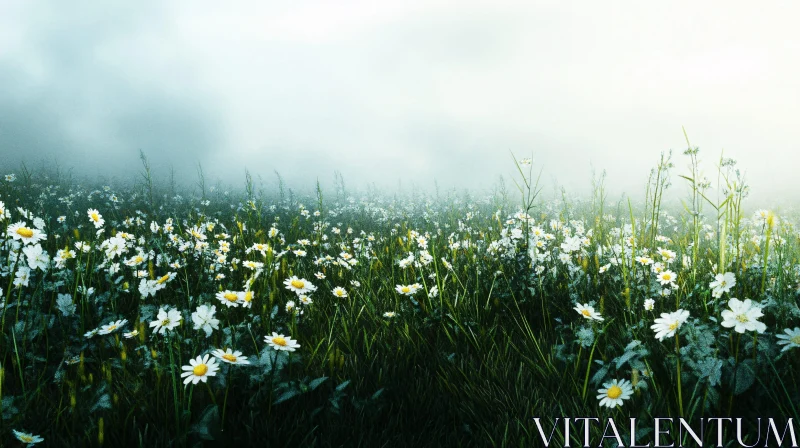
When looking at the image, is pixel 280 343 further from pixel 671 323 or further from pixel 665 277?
pixel 665 277

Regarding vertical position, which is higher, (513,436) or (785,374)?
(785,374)

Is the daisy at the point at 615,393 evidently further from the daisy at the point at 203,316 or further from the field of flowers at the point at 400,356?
the daisy at the point at 203,316

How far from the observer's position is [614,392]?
1392 millimetres

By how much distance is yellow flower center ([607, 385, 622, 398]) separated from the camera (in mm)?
1388

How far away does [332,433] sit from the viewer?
4.56 feet

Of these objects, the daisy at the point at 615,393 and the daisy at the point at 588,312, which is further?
the daisy at the point at 588,312

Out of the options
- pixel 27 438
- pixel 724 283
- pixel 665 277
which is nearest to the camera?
pixel 27 438

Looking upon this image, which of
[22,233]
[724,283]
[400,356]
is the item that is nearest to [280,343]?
[400,356]

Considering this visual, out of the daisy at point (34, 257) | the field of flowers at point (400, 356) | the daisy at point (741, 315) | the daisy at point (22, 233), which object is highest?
the daisy at point (22, 233)

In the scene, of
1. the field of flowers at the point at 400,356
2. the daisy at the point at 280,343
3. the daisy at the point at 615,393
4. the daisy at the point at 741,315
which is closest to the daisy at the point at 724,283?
the field of flowers at the point at 400,356

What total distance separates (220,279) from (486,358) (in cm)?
195

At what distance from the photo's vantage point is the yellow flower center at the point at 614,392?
1.39 meters

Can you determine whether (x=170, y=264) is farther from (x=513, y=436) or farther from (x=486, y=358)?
(x=513, y=436)

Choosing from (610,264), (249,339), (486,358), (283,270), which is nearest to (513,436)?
(486,358)
